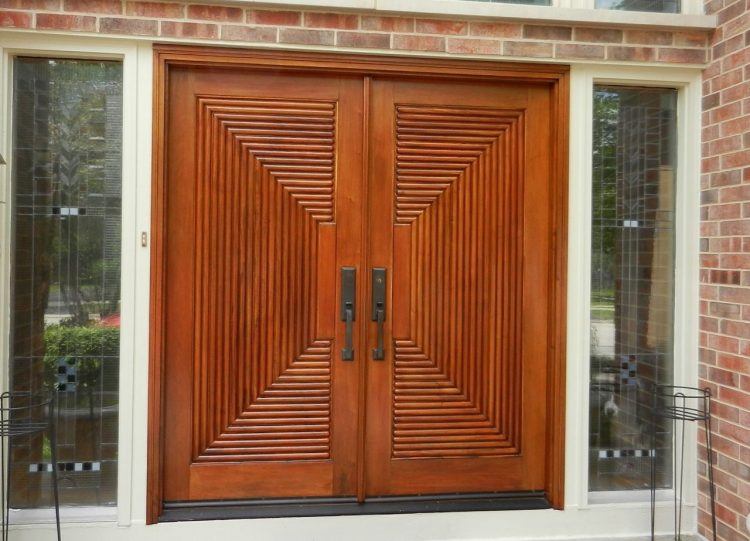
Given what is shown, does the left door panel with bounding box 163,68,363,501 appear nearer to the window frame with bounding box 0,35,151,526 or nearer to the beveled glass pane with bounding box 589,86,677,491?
the window frame with bounding box 0,35,151,526

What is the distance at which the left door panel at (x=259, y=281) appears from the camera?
8.18 ft

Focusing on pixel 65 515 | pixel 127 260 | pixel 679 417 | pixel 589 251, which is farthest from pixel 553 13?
pixel 65 515

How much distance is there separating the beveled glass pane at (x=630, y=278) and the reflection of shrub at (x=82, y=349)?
7.03 feet

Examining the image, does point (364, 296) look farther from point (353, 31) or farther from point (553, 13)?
point (553, 13)

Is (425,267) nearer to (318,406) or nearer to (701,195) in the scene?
(318,406)

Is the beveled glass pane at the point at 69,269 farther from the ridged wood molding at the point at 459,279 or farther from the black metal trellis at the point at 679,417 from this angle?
the black metal trellis at the point at 679,417

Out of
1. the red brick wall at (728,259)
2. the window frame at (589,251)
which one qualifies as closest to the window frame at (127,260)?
the window frame at (589,251)

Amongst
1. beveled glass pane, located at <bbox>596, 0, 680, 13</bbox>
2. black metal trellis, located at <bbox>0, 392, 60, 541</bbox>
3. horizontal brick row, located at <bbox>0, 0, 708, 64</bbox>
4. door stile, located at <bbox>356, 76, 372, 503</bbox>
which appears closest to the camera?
black metal trellis, located at <bbox>0, 392, 60, 541</bbox>

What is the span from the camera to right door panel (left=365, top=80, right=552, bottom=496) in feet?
8.48

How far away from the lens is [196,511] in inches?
97.7

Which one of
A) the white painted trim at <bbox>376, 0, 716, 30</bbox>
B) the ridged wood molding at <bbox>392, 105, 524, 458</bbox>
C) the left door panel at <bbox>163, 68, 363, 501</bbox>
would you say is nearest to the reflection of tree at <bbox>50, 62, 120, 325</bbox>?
the left door panel at <bbox>163, 68, 363, 501</bbox>

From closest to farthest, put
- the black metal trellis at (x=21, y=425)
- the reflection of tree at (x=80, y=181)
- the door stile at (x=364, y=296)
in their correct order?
1. the black metal trellis at (x=21, y=425)
2. the reflection of tree at (x=80, y=181)
3. the door stile at (x=364, y=296)

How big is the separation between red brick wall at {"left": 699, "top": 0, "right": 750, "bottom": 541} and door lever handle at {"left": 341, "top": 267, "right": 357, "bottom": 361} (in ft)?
5.16

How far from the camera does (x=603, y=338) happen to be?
2.67 metres
